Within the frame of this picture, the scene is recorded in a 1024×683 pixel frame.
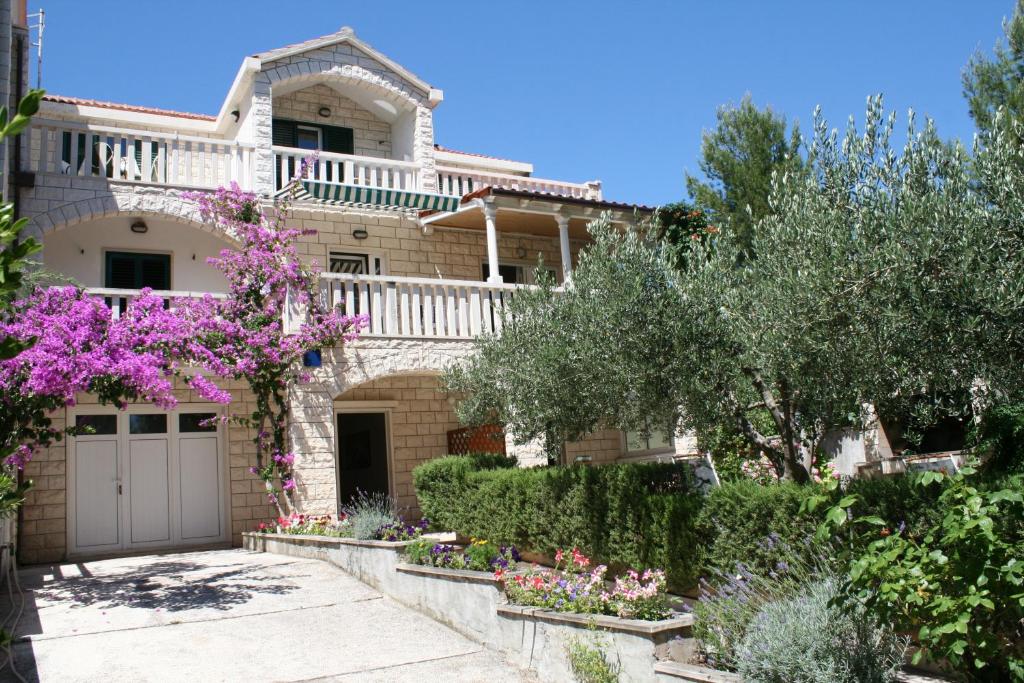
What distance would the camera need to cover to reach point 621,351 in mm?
7602

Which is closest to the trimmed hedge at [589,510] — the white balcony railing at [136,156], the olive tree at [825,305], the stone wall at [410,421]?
the olive tree at [825,305]

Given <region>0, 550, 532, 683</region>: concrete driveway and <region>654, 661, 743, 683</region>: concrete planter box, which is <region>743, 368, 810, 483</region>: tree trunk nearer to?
<region>654, 661, 743, 683</region>: concrete planter box

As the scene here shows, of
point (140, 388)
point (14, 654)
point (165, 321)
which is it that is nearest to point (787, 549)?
point (14, 654)

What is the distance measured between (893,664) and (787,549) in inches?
53.1

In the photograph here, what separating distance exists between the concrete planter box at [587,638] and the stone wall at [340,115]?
13.6 m

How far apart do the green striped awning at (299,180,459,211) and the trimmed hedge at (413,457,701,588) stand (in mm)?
6164

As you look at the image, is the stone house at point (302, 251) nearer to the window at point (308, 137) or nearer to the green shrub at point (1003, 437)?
the window at point (308, 137)

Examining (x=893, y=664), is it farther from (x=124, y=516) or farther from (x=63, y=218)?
(x=63, y=218)

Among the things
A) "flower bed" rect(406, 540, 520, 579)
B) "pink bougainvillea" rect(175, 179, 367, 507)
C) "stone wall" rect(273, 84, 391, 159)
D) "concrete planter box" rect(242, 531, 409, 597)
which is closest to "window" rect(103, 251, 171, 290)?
"pink bougainvillea" rect(175, 179, 367, 507)

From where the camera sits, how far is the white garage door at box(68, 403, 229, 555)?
559 inches

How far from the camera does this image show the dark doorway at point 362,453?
1661 centimetres

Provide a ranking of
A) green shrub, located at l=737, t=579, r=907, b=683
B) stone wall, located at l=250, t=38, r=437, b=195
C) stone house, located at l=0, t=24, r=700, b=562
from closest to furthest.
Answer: green shrub, located at l=737, t=579, r=907, b=683, stone house, located at l=0, t=24, r=700, b=562, stone wall, located at l=250, t=38, r=437, b=195

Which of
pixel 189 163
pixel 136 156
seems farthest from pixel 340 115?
pixel 136 156

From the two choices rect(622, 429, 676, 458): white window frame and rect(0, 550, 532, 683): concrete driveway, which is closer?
rect(0, 550, 532, 683): concrete driveway
